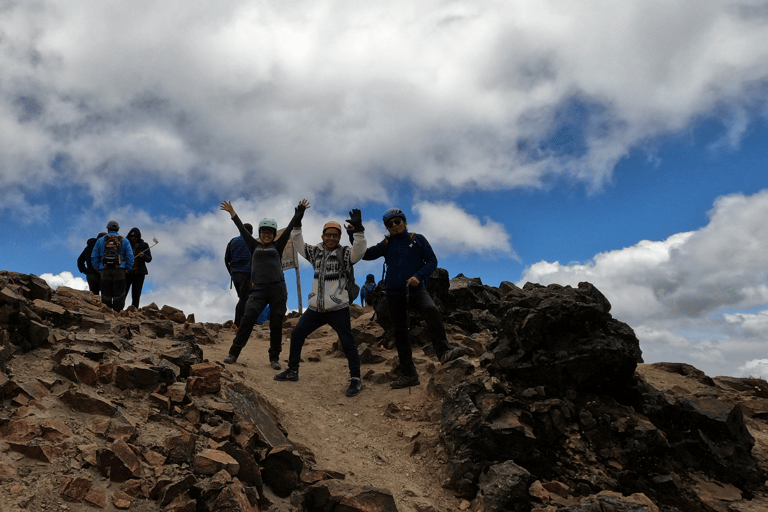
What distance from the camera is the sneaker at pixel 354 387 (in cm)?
890

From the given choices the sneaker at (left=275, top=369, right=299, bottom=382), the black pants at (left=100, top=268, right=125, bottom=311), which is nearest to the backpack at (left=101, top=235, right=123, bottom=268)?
the black pants at (left=100, top=268, right=125, bottom=311)

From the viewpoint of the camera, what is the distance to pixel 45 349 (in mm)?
6070

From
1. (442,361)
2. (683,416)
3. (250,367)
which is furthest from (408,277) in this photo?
(683,416)

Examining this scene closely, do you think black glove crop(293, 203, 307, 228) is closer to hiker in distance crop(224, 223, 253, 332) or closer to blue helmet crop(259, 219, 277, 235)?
blue helmet crop(259, 219, 277, 235)

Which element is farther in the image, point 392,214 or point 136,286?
point 136,286

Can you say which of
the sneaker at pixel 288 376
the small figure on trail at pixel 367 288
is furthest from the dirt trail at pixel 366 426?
the small figure on trail at pixel 367 288

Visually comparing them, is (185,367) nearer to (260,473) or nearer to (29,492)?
(260,473)

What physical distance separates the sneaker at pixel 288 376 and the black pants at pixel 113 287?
20.1 feet

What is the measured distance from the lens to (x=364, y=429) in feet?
25.6

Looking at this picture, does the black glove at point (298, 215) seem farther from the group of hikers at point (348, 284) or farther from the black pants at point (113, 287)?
the black pants at point (113, 287)

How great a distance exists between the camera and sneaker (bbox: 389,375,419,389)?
8961 millimetres

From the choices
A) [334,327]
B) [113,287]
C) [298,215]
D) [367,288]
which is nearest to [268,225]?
[298,215]

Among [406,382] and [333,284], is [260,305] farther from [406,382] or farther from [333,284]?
[406,382]

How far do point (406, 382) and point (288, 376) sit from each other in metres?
2.24
